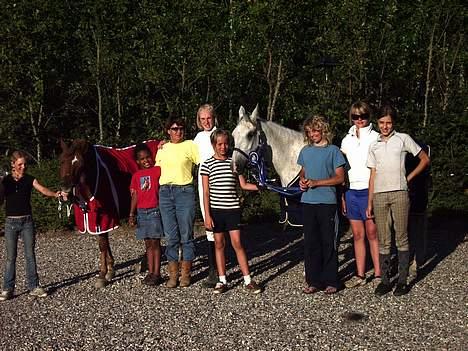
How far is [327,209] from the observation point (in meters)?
6.48

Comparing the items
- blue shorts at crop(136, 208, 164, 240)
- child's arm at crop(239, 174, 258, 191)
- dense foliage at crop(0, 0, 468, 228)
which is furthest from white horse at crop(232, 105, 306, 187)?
dense foliage at crop(0, 0, 468, 228)

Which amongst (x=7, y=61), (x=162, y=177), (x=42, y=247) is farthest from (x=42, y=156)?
(x=162, y=177)

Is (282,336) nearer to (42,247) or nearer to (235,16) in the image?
(42,247)

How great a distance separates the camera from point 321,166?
253 inches

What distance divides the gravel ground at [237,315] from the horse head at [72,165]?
4.03 feet

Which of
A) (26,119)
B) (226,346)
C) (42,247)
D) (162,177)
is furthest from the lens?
(26,119)

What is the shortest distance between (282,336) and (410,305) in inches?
59.8

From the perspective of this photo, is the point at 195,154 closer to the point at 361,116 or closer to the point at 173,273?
the point at 173,273

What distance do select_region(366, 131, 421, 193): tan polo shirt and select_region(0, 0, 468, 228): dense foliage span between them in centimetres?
572

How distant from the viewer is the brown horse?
21.9 ft

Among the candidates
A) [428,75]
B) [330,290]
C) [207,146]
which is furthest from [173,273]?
[428,75]

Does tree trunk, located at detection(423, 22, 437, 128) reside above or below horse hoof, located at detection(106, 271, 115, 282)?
above

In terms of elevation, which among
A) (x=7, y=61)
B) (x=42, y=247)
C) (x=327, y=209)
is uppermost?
(x=7, y=61)

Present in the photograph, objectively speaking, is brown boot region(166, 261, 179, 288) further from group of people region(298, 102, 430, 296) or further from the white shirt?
the white shirt
